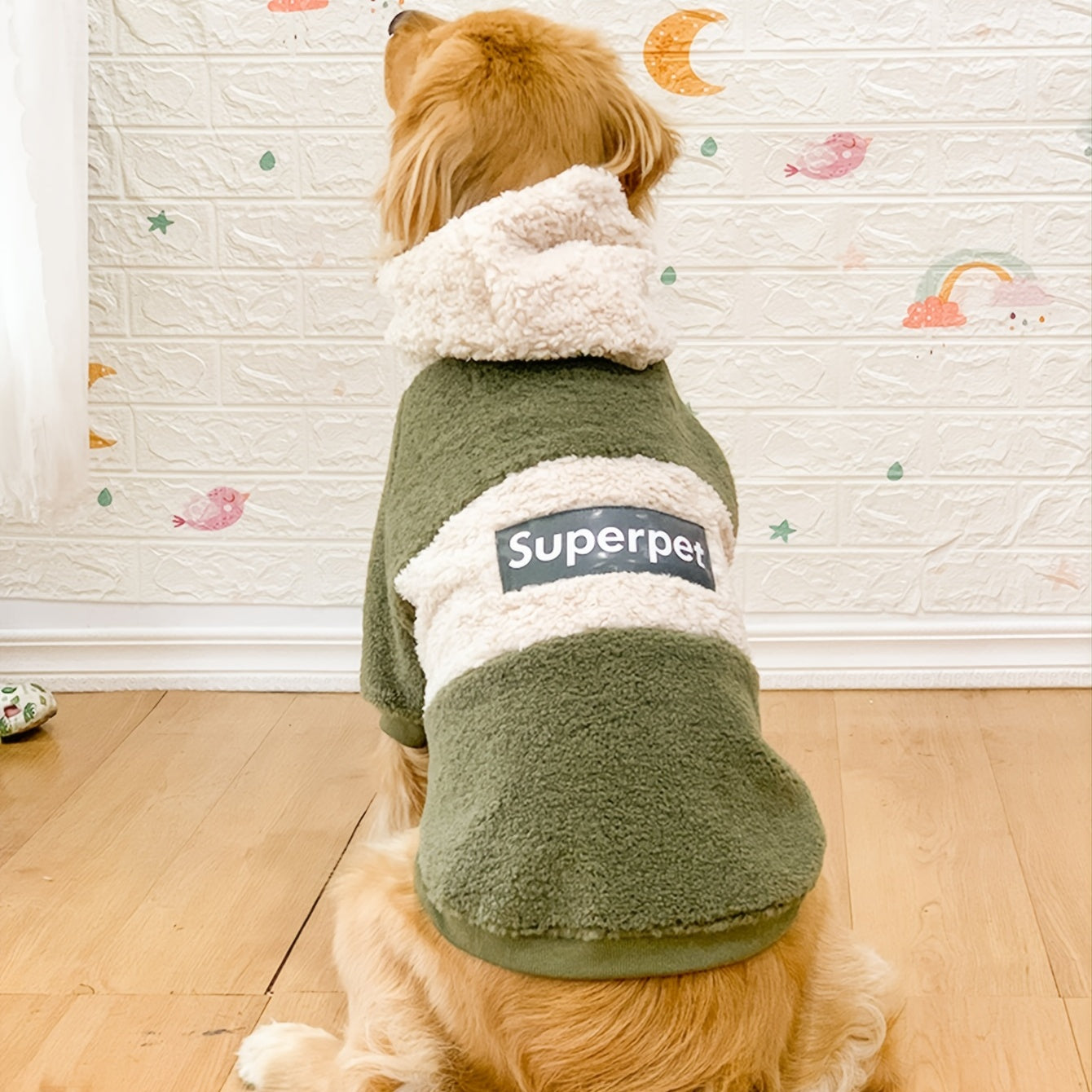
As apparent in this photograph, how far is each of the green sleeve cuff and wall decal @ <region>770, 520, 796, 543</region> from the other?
3.56ft

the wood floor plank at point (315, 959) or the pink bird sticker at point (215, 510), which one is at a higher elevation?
the pink bird sticker at point (215, 510)

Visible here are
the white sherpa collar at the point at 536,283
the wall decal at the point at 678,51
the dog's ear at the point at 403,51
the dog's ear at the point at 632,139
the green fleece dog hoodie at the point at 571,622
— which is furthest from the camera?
the wall decal at the point at 678,51

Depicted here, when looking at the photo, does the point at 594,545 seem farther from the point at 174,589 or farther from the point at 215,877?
the point at 174,589

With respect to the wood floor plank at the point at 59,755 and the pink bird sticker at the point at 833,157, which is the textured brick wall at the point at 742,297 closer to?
the pink bird sticker at the point at 833,157

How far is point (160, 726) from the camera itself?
2.17 meters

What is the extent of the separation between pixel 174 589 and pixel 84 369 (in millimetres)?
421

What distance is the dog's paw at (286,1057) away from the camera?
1.25 m

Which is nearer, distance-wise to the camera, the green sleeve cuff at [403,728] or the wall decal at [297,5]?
the green sleeve cuff at [403,728]

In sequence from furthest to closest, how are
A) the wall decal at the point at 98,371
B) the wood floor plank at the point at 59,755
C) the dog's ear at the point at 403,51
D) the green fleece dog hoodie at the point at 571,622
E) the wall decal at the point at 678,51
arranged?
1. the wall decal at the point at 98,371
2. the wall decal at the point at 678,51
3. the wood floor plank at the point at 59,755
4. the dog's ear at the point at 403,51
5. the green fleece dog hoodie at the point at 571,622

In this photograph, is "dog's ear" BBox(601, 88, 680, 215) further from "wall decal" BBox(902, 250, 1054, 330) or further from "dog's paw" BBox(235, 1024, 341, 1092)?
"wall decal" BBox(902, 250, 1054, 330)

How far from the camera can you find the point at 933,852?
1.75 meters

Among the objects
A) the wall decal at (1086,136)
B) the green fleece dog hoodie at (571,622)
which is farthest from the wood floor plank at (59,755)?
the wall decal at (1086,136)

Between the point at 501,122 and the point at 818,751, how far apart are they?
3.87 feet

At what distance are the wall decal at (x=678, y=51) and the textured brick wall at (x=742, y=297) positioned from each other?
17mm
